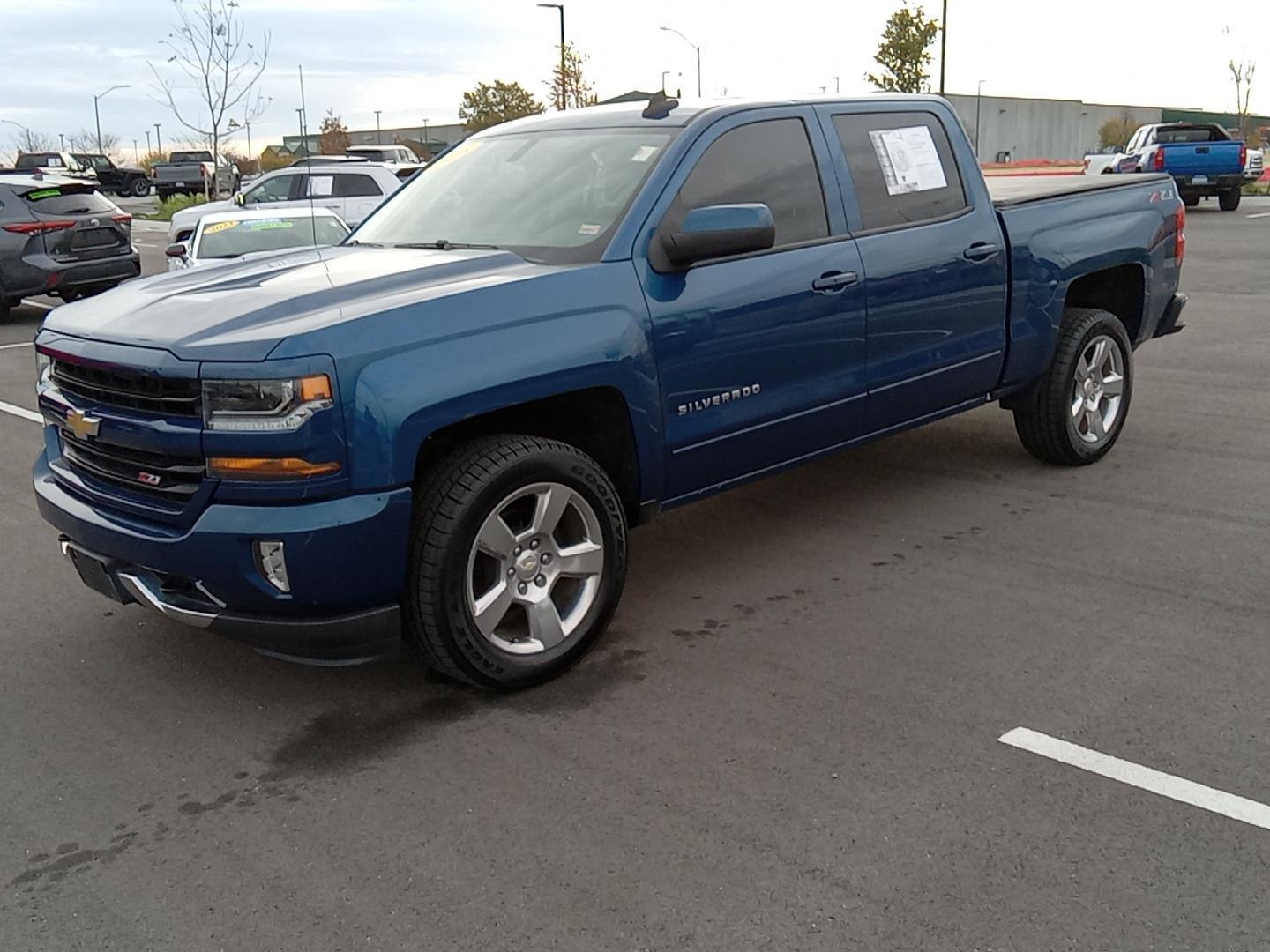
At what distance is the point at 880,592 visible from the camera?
16.0ft

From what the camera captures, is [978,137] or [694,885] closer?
[694,885]

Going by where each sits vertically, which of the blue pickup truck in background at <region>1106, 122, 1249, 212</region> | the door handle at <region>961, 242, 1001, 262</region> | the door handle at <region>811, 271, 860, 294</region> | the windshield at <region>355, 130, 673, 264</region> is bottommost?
the door handle at <region>811, 271, 860, 294</region>

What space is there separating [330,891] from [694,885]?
0.89 metres

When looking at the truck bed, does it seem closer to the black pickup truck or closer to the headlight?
the headlight

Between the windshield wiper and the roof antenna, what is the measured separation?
895 mm

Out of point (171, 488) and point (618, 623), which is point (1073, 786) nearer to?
point (618, 623)

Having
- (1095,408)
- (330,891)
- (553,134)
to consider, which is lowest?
(330,891)

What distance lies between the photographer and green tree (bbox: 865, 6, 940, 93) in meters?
46.3

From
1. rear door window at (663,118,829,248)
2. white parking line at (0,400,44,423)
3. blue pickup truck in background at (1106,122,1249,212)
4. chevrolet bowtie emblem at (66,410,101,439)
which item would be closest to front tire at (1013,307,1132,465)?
rear door window at (663,118,829,248)

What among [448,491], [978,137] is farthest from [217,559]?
[978,137]

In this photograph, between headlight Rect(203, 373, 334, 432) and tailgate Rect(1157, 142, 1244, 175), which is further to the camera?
tailgate Rect(1157, 142, 1244, 175)

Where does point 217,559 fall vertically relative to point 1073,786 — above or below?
above

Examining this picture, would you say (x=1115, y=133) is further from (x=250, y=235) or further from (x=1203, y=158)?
(x=250, y=235)

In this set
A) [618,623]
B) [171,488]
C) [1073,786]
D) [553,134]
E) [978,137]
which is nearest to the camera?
[1073,786]
